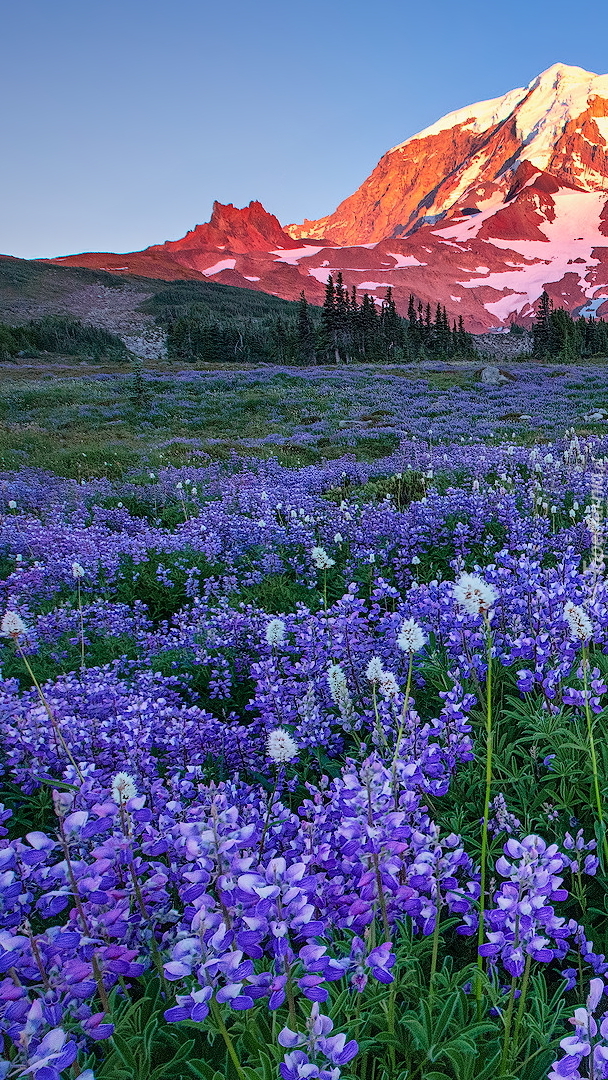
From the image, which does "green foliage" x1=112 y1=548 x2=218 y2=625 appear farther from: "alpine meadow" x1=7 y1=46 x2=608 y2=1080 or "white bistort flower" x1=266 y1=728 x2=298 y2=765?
"white bistort flower" x1=266 y1=728 x2=298 y2=765

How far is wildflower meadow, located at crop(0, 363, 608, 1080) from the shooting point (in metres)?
1.29

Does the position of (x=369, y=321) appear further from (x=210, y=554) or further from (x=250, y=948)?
(x=250, y=948)

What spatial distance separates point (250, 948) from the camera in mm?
1198

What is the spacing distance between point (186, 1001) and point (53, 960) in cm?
47

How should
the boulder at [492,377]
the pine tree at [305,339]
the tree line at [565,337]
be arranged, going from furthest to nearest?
the tree line at [565,337], the pine tree at [305,339], the boulder at [492,377]

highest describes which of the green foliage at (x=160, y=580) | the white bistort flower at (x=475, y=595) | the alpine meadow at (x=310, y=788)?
the white bistort flower at (x=475, y=595)

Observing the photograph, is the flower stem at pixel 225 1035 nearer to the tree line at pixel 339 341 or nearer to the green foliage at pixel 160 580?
the green foliage at pixel 160 580

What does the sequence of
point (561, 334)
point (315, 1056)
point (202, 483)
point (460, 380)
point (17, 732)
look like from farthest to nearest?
point (561, 334) → point (460, 380) → point (202, 483) → point (17, 732) → point (315, 1056)

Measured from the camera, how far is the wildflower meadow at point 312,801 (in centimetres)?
129

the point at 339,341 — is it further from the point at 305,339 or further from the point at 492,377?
the point at 492,377

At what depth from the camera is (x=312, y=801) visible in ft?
7.73

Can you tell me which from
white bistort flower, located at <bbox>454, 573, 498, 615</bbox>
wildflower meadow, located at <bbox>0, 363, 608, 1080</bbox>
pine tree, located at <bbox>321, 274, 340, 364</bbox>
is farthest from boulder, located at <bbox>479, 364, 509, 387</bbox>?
white bistort flower, located at <bbox>454, 573, 498, 615</bbox>

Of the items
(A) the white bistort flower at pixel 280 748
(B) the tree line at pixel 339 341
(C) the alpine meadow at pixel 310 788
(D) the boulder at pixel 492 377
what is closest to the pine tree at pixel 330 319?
(B) the tree line at pixel 339 341

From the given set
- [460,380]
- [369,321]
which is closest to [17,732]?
[460,380]
